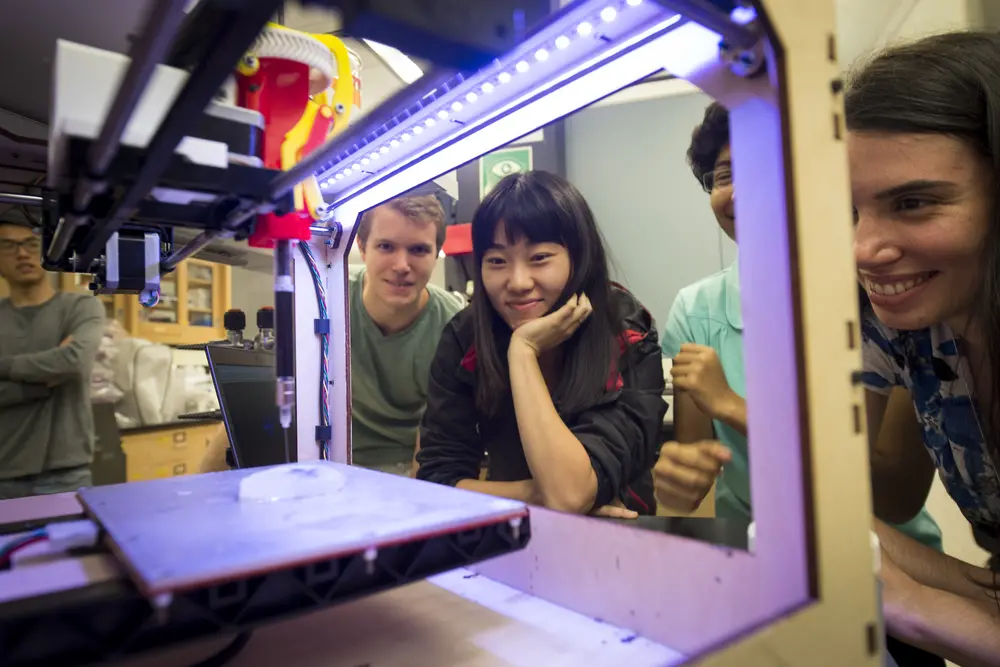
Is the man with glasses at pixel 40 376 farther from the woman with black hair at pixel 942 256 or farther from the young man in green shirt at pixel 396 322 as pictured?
the woman with black hair at pixel 942 256

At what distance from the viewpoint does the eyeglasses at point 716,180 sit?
0.86m

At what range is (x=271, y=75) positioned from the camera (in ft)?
1.95

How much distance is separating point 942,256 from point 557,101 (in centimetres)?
50

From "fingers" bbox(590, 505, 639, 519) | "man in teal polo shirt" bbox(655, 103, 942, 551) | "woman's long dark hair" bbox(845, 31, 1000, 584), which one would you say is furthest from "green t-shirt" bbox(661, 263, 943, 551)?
"woman's long dark hair" bbox(845, 31, 1000, 584)

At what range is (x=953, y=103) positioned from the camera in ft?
2.19

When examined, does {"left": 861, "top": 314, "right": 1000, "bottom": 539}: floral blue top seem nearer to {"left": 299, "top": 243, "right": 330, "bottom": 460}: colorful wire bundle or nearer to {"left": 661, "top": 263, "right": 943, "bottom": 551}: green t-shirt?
{"left": 661, "top": 263, "right": 943, "bottom": 551}: green t-shirt

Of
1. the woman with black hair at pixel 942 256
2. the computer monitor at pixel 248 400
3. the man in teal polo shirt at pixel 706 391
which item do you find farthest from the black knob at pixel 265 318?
the woman with black hair at pixel 942 256

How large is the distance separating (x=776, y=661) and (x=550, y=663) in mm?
186

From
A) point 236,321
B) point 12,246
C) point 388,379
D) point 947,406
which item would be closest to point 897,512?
point 947,406

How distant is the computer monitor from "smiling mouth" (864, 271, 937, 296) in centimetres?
94

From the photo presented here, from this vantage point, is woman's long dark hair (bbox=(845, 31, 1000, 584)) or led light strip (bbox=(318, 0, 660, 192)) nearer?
led light strip (bbox=(318, 0, 660, 192))

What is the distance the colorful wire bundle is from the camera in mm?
953

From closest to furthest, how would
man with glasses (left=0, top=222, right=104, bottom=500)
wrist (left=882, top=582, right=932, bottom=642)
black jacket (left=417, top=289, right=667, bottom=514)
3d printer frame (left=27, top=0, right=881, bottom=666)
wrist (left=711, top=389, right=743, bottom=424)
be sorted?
3d printer frame (left=27, top=0, right=881, bottom=666) < wrist (left=882, top=582, right=932, bottom=642) < wrist (left=711, top=389, right=743, bottom=424) < black jacket (left=417, top=289, right=667, bottom=514) < man with glasses (left=0, top=222, right=104, bottom=500)

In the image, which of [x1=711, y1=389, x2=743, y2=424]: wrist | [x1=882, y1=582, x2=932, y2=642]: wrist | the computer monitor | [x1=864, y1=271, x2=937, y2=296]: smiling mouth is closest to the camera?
[x1=882, y1=582, x2=932, y2=642]: wrist
